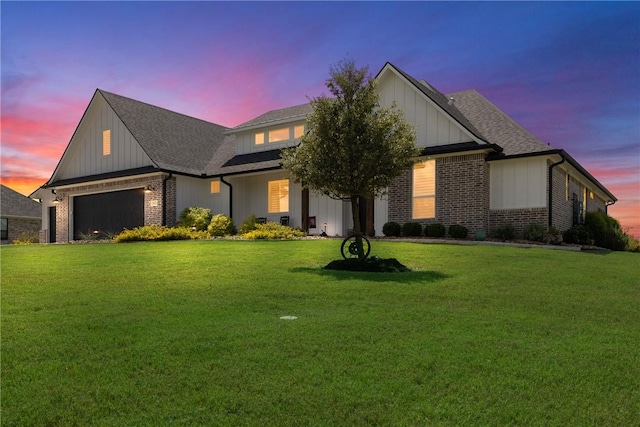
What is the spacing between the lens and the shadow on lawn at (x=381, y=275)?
33.0ft

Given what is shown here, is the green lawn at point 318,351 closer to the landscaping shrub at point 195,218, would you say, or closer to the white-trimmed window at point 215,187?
the landscaping shrub at point 195,218

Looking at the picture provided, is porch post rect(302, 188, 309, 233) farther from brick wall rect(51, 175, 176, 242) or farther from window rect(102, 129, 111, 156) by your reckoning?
window rect(102, 129, 111, 156)

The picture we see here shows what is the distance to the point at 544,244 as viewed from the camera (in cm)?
1761

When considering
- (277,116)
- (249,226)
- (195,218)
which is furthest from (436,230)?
(277,116)

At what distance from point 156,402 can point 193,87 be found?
53.8 feet

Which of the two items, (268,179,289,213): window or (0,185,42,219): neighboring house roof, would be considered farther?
(0,185,42,219): neighboring house roof

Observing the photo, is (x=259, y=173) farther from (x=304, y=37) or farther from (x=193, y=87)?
(x=304, y=37)

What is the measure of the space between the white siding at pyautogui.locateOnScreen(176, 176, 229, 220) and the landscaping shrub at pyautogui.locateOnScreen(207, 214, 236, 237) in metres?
2.53

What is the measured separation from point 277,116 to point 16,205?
27198 millimetres

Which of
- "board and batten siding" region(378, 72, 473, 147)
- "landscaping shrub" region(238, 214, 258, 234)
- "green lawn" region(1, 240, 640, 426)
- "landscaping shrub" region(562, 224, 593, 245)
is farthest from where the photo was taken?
"landscaping shrub" region(238, 214, 258, 234)

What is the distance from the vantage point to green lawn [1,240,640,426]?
3.87m

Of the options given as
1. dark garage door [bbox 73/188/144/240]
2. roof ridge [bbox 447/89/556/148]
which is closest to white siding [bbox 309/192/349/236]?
roof ridge [bbox 447/89/556/148]

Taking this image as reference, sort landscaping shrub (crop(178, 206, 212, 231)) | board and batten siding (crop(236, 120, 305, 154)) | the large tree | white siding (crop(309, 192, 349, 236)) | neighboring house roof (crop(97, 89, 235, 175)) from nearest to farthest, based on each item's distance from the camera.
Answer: the large tree → white siding (crop(309, 192, 349, 236)) → landscaping shrub (crop(178, 206, 212, 231)) → board and batten siding (crop(236, 120, 305, 154)) → neighboring house roof (crop(97, 89, 235, 175))

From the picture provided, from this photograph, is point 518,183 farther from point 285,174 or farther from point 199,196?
point 199,196
